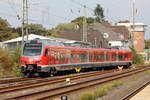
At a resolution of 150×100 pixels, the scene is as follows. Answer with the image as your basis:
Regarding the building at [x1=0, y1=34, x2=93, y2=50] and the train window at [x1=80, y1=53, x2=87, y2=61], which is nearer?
the building at [x1=0, y1=34, x2=93, y2=50]

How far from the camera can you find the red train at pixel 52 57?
20750 mm

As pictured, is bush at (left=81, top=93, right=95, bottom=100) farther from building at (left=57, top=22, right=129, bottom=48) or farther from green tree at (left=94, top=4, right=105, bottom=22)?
green tree at (left=94, top=4, right=105, bottom=22)

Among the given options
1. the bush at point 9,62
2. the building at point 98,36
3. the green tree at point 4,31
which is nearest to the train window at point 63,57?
the bush at point 9,62

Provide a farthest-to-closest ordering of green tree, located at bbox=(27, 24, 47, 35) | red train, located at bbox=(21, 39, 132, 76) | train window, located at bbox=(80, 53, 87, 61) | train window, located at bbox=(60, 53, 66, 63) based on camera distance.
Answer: green tree, located at bbox=(27, 24, 47, 35) → train window, located at bbox=(80, 53, 87, 61) → train window, located at bbox=(60, 53, 66, 63) → red train, located at bbox=(21, 39, 132, 76)

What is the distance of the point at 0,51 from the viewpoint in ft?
78.7

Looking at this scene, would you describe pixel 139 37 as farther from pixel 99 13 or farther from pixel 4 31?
pixel 4 31

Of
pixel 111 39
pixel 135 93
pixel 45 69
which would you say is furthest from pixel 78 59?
pixel 111 39

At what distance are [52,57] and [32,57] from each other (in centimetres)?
178

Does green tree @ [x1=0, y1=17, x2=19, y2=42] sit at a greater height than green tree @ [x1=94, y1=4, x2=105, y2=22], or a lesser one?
lesser

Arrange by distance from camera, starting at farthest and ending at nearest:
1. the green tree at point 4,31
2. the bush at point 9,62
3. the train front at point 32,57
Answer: the green tree at point 4,31 → the bush at point 9,62 → the train front at point 32,57

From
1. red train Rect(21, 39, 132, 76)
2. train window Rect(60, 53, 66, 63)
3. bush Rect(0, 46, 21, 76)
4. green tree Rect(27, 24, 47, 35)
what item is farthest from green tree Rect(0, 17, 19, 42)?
train window Rect(60, 53, 66, 63)

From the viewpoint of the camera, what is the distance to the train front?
20.6 m

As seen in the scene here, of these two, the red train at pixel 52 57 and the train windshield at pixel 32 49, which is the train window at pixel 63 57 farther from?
the train windshield at pixel 32 49

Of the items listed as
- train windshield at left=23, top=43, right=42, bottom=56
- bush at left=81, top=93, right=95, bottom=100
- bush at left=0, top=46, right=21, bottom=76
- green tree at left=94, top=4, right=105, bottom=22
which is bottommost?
bush at left=81, top=93, right=95, bottom=100
